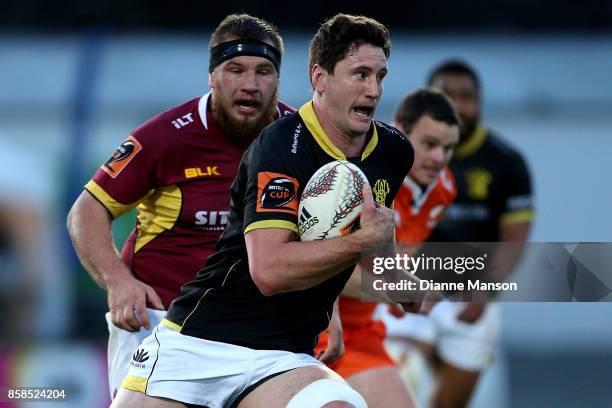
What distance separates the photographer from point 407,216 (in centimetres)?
615

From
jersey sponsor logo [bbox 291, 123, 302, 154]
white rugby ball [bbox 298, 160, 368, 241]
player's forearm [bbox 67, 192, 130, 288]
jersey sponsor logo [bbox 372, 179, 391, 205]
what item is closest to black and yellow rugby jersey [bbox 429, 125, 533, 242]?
player's forearm [bbox 67, 192, 130, 288]

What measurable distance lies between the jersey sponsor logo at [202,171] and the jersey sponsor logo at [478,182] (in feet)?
11.6

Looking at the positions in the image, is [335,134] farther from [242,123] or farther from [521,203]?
[521,203]

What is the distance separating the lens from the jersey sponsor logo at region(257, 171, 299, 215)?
12.5ft

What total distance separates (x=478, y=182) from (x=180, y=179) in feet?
12.0

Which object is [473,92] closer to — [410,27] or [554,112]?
[554,112]

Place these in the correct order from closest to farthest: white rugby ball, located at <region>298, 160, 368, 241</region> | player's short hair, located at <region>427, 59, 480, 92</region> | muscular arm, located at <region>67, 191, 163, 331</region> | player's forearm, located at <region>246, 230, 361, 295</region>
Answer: player's forearm, located at <region>246, 230, 361, 295</region> < white rugby ball, located at <region>298, 160, 368, 241</region> < muscular arm, located at <region>67, 191, 163, 331</region> < player's short hair, located at <region>427, 59, 480, 92</region>

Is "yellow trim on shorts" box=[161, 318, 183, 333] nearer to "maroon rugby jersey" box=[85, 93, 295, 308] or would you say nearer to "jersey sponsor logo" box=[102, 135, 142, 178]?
"maroon rugby jersey" box=[85, 93, 295, 308]

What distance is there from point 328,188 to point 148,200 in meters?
1.50

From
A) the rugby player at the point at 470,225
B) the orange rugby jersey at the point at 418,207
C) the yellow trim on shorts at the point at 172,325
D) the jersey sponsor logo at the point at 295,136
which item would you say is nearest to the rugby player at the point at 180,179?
the yellow trim on shorts at the point at 172,325

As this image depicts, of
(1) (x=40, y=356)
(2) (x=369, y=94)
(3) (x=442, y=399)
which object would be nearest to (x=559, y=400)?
(3) (x=442, y=399)

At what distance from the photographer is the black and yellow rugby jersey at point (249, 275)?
153 inches

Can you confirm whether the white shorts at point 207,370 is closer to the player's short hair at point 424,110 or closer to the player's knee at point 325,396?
the player's knee at point 325,396

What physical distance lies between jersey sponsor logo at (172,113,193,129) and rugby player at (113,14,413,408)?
1.01m
